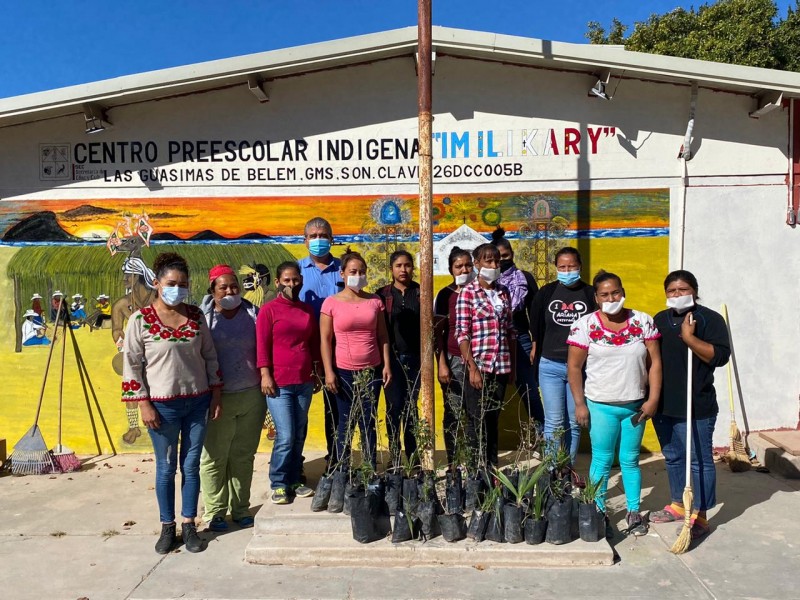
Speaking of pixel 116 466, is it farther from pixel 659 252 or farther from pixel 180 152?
pixel 659 252

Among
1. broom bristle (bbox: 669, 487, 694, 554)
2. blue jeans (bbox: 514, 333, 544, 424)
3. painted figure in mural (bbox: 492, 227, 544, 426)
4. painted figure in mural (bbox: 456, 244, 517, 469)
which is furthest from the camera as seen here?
blue jeans (bbox: 514, 333, 544, 424)

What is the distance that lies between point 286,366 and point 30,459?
326 cm

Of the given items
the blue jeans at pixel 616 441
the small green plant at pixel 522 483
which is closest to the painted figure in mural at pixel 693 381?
the blue jeans at pixel 616 441

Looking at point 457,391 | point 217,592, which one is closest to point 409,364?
point 457,391

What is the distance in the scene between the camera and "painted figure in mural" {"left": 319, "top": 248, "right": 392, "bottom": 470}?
4551mm

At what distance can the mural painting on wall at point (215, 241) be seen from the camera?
6246 millimetres

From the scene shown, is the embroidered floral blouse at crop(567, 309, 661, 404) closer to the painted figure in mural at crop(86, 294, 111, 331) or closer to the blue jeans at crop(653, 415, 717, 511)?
the blue jeans at crop(653, 415, 717, 511)

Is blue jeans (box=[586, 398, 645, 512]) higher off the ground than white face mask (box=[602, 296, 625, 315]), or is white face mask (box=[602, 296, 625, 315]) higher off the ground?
white face mask (box=[602, 296, 625, 315])

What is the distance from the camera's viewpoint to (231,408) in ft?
14.7

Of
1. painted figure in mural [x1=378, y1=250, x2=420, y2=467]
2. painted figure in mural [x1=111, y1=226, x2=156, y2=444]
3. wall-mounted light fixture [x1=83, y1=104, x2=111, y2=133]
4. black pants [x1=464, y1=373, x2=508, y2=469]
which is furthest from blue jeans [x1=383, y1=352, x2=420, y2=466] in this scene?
wall-mounted light fixture [x1=83, y1=104, x2=111, y2=133]

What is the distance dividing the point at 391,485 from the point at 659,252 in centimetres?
372

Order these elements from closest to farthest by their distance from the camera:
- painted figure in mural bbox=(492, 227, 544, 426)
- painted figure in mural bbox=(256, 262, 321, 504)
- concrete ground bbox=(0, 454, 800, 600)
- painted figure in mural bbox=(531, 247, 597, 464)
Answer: concrete ground bbox=(0, 454, 800, 600) → painted figure in mural bbox=(256, 262, 321, 504) → painted figure in mural bbox=(531, 247, 597, 464) → painted figure in mural bbox=(492, 227, 544, 426)

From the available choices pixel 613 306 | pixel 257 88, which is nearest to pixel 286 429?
pixel 613 306

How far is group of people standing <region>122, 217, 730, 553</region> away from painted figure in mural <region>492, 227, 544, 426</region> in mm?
158
